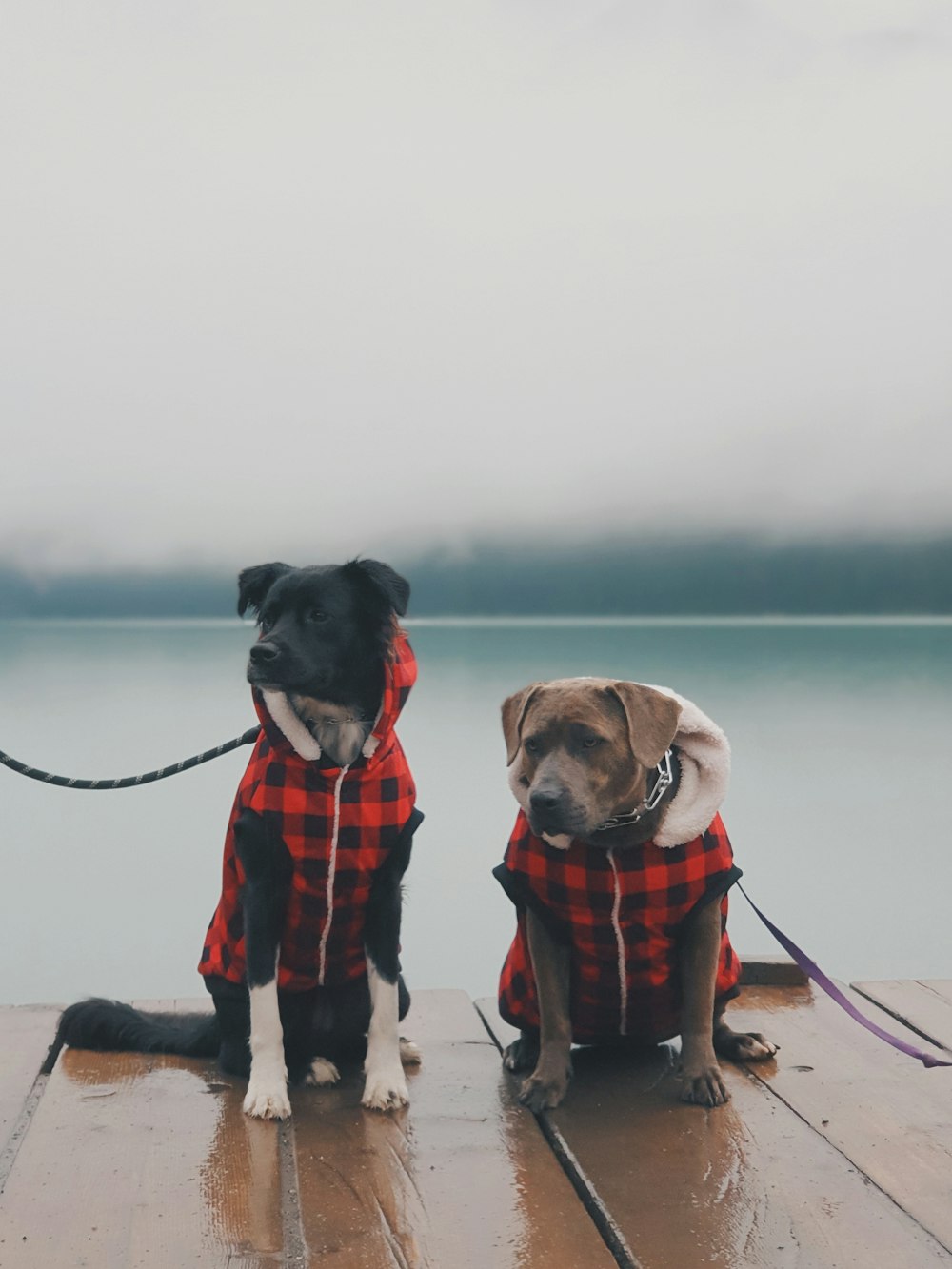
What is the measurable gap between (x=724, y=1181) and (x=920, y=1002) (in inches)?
57.5

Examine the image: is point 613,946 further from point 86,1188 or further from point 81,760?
point 81,760

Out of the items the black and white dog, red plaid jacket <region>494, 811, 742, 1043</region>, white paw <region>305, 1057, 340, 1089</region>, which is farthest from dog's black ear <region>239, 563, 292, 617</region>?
white paw <region>305, 1057, 340, 1089</region>

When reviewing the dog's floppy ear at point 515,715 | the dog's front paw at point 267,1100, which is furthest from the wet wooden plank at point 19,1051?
the dog's floppy ear at point 515,715

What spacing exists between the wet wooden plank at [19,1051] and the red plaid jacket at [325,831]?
53 centimetres

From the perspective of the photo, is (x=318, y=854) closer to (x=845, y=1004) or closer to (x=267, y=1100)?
(x=267, y=1100)

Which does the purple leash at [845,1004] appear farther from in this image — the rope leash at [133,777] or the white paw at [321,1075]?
the rope leash at [133,777]

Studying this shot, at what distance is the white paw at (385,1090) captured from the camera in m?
2.71

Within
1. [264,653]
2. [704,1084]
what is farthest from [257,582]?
[704,1084]

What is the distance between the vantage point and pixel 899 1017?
Answer: 3.37 m

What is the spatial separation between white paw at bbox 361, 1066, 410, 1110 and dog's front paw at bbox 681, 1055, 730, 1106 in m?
0.65

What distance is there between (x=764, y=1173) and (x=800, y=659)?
34.8m

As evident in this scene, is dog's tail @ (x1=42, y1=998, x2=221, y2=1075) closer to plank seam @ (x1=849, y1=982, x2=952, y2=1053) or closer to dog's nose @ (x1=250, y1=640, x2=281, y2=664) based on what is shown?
Result: dog's nose @ (x1=250, y1=640, x2=281, y2=664)

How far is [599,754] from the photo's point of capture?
2705 mm

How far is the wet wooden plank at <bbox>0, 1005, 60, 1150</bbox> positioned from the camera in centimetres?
271
